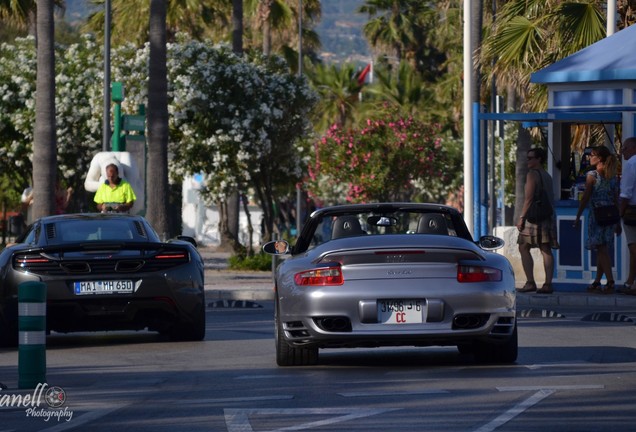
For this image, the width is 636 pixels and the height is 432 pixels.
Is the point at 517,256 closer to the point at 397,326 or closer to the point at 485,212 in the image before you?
the point at 485,212

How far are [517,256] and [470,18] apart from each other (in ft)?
17.5

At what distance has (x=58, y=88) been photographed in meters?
38.5

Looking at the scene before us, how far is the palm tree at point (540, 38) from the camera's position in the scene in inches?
1104

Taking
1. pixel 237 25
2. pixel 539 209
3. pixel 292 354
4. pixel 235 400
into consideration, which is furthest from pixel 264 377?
pixel 237 25

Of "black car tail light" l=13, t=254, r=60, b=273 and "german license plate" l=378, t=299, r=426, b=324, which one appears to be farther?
"black car tail light" l=13, t=254, r=60, b=273

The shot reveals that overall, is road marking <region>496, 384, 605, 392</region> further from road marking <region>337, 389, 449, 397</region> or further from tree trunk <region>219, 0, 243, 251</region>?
tree trunk <region>219, 0, 243, 251</region>

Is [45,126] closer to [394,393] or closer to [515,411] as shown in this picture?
[394,393]

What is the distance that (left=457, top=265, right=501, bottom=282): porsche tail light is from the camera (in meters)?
11.6

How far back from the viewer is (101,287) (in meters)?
14.3

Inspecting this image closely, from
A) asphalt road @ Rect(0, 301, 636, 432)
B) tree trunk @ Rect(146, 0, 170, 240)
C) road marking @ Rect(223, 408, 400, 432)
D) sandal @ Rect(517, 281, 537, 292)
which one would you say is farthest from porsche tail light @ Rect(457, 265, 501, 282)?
tree trunk @ Rect(146, 0, 170, 240)

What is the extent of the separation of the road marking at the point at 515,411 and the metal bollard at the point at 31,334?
332 centimetres

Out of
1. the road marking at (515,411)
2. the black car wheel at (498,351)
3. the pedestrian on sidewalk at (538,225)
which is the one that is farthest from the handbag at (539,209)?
the road marking at (515,411)

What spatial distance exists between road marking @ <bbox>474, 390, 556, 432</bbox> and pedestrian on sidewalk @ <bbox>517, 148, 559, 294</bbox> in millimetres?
10948

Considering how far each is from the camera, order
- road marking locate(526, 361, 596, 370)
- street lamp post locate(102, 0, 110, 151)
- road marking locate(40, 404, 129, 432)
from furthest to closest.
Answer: street lamp post locate(102, 0, 110, 151) → road marking locate(526, 361, 596, 370) → road marking locate(40, 404, 129, 432)
